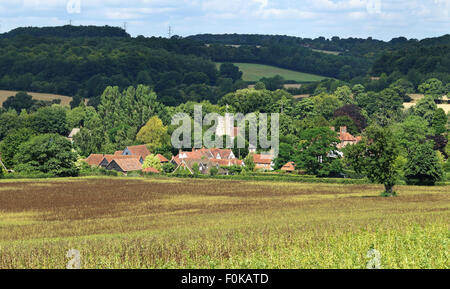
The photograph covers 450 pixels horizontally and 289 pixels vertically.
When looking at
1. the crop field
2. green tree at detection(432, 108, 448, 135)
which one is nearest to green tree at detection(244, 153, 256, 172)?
the crop field

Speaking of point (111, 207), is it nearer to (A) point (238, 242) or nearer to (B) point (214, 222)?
(B) point (214, 222)

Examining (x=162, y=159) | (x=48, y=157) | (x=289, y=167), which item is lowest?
(x=162, y=159)

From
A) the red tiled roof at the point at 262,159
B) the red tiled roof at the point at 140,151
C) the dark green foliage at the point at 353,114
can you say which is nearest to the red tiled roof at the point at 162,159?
the red tiled roof at the point at 140,151

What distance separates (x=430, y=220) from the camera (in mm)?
43031

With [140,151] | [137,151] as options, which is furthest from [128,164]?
[140,151]

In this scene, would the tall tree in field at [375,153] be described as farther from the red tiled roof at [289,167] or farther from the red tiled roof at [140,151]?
the red tiled roof at [140,151]

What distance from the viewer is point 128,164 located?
12712cm

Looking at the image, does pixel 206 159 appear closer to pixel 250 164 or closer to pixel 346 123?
pixel 250 164

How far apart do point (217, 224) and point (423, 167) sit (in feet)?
179

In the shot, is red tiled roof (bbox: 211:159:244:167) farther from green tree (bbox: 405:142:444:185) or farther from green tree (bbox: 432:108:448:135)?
green tree (bbox: 432:108:448:135)

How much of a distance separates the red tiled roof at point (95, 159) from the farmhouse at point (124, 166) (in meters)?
7.82

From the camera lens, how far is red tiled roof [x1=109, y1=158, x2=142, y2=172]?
125 m
